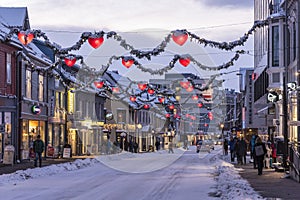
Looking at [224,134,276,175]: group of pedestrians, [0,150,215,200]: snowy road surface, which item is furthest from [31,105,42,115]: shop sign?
[0,150,215,200]: snowy road surface

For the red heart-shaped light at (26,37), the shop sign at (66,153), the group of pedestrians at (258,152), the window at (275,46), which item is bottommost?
the shop sign at (66,153)

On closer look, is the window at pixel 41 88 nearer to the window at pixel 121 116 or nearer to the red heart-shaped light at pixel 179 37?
the red heart-shaped light at pixel 179 37

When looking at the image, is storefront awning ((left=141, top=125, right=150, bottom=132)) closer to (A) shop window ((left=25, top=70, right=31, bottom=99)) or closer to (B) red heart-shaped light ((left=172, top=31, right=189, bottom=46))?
(A) shop window ((left=25, top=70, right=31, bottom=99))

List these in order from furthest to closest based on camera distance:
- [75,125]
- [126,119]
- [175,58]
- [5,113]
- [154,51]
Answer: [126,119] < [75,125] < [5,113] < [175,58] < [154,51]

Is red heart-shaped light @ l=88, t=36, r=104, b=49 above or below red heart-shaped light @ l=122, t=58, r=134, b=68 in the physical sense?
above

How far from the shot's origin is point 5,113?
36406 mm

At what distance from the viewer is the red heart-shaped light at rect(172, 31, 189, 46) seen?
23375 mm

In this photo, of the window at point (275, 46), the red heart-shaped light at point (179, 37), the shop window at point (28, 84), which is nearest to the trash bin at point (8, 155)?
the shop window at point (28, 84)

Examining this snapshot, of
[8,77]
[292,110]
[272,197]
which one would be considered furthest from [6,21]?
[272,197]

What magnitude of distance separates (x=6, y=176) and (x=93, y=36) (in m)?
6.82

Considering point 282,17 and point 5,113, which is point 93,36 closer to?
point 5,113

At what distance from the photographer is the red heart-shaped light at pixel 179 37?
23.4m

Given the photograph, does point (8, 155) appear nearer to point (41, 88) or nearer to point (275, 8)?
point (41, 88)

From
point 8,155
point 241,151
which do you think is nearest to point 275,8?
point 241,151
